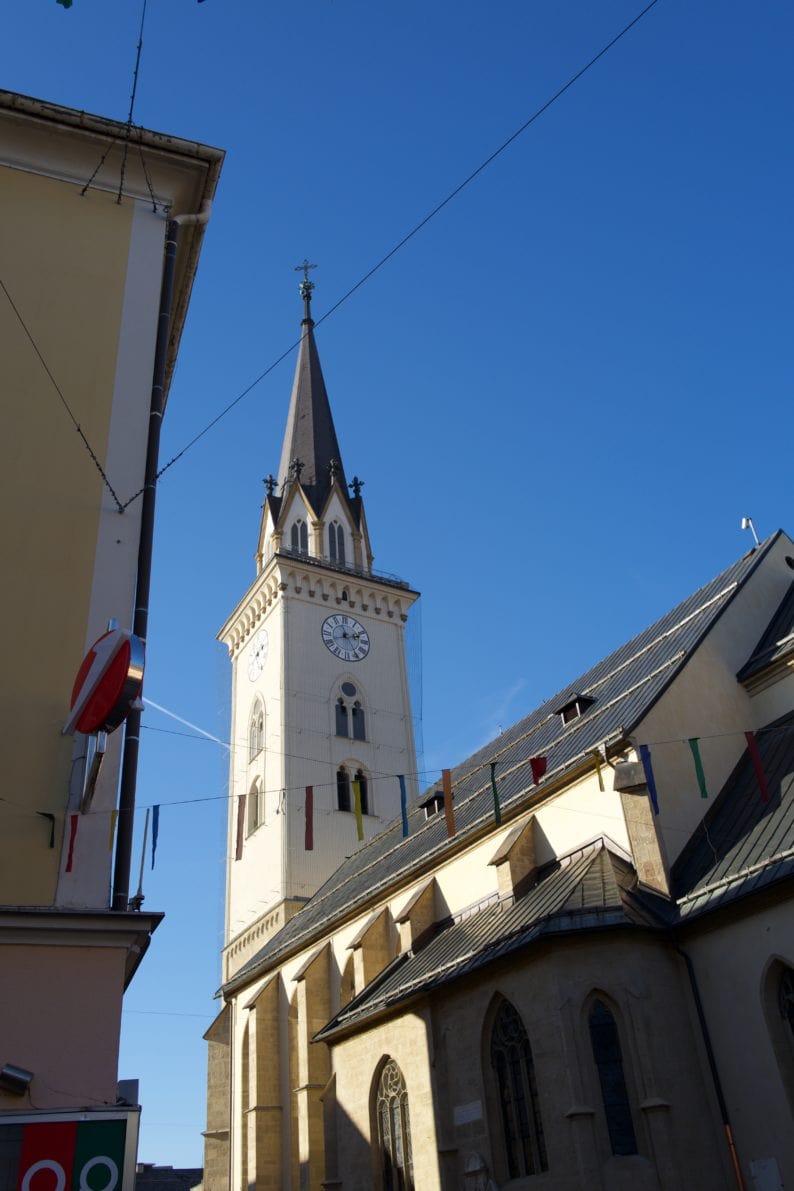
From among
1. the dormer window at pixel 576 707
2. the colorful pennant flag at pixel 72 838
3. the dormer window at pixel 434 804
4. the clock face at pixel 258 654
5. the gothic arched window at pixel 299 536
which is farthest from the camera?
the gothic arched window at pixel 299 536

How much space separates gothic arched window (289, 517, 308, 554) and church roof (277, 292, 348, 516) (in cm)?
87

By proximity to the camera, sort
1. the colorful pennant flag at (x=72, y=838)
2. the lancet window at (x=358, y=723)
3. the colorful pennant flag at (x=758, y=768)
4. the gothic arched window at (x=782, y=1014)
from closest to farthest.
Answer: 1. the colorful pennant flag at (x=72, y=838)
2. the gothic arched window at (x=782, y=1014)
3. the colorful pennant flag at (x=758, y=768)
4. the lancet window at (x=358, y=723)

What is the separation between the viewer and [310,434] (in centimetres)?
4775

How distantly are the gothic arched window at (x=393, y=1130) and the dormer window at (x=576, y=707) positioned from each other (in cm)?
797

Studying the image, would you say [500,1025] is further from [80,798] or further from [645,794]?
[80,798]

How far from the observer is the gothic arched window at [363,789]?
36062 mm

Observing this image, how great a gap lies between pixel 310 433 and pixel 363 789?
1834cm

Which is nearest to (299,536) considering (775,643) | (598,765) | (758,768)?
(775,643)

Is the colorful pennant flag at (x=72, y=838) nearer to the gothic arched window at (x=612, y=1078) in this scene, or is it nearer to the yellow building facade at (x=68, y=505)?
the yellow building facade at (x=68, y=505)

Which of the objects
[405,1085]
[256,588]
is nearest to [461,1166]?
[405,1085]

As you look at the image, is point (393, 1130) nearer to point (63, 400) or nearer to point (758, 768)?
point (758, 768)

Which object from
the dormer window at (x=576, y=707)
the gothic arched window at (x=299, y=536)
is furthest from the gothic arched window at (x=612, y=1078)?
the gothic arched window at (x=299, y=536)

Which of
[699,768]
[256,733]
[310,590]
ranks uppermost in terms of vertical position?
[310,590]

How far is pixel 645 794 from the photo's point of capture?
16.6 metres
